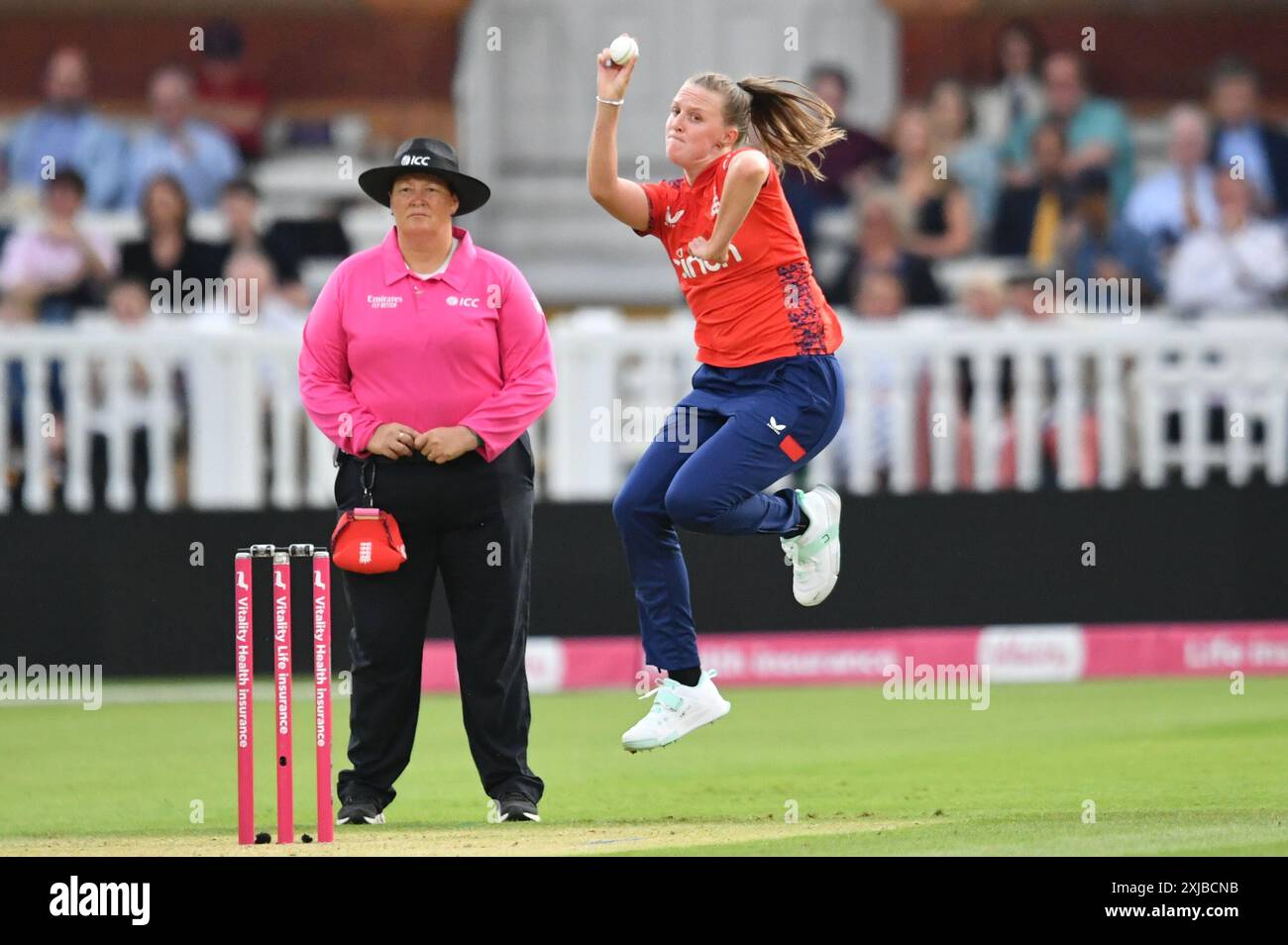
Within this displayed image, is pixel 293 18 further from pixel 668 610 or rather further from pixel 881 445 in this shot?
pixel 668 610

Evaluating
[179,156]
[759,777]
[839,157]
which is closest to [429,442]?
[759,777]

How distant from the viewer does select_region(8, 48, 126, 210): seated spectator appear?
16.1 meters

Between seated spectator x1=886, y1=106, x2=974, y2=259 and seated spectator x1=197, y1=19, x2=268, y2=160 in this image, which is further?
seated spectator x1=197, y1=19, x2=268, y2=160

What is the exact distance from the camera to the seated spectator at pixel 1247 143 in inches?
628

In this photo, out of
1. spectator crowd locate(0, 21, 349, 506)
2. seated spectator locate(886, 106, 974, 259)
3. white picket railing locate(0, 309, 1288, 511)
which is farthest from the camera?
seated spectator locate(886, 106, 974, 259)

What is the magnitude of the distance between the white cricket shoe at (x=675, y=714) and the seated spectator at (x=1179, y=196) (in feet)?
25.2

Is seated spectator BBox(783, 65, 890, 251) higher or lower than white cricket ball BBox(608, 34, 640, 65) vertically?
higher

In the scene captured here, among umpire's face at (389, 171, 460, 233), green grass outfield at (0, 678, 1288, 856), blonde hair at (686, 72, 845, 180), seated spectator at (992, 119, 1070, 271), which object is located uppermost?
seated spectator at (992, 119, 1070, 271)

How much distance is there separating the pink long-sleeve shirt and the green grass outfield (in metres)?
1.35

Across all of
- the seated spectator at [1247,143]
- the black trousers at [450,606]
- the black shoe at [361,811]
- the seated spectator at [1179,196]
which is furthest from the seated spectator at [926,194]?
the black shoe at [361,811]

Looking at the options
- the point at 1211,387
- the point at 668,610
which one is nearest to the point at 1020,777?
the point at 668,610

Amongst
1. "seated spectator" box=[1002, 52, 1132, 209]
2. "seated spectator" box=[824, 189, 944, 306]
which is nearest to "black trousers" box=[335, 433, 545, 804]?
"seated spectator" box=[824, 189, 944, 306]

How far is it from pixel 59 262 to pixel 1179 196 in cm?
685

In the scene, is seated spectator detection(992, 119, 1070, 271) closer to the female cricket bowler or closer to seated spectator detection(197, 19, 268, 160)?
seated spectator detection(197, 19, 268, 160)
